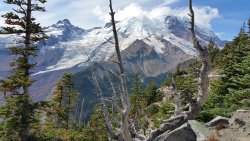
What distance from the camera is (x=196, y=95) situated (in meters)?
15.6

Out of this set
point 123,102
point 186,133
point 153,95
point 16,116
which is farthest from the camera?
point 153,95

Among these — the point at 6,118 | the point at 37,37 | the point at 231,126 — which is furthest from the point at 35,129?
the point at 231,126

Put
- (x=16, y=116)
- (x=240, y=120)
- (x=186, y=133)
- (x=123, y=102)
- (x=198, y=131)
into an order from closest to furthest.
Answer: (x=123, y=102) → (x=198, y=131) → (x=186, y=133) → (x=240, y=120) → (x=16, y=116)

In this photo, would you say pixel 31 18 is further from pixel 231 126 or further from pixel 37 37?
pixel 231 126

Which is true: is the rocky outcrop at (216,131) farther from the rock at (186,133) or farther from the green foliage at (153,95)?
the green foliage at (153,95)

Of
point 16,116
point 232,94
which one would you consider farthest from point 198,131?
point 16,116

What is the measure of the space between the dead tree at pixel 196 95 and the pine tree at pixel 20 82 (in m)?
19.9

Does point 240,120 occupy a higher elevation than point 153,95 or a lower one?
higher

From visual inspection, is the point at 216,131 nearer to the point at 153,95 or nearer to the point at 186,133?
the point at 186,133

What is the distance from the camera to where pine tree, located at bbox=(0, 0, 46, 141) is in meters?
34.1

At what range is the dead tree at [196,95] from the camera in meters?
14.5

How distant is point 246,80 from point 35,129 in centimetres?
2090

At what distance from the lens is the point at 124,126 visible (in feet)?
45.0

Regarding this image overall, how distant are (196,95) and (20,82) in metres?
22.1
